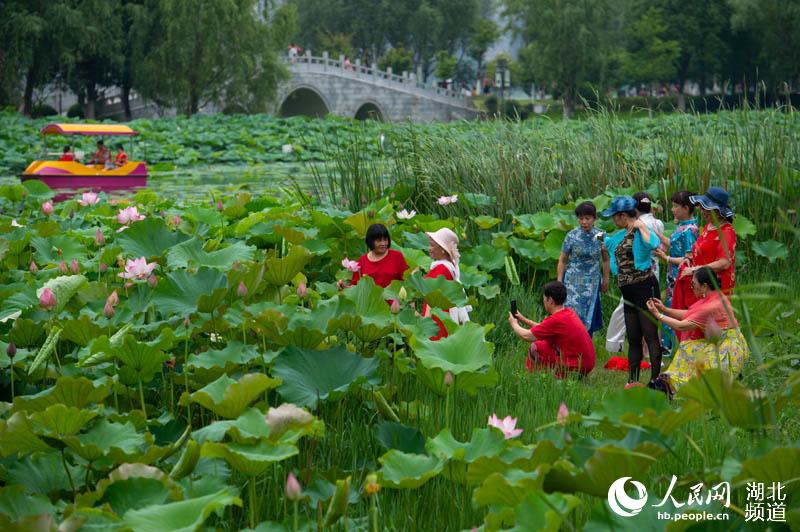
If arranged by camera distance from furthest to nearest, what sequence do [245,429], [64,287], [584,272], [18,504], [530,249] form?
[530,249] < [584,272] < [64,287] < [245,429] < [18,504]

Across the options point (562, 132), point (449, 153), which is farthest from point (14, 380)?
point (562, 132)

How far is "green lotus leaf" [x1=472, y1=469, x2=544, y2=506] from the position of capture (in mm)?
1917

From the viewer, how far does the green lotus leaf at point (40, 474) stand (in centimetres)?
245

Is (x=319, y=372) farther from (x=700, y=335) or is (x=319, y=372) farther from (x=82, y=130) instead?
(x=82, y=130)

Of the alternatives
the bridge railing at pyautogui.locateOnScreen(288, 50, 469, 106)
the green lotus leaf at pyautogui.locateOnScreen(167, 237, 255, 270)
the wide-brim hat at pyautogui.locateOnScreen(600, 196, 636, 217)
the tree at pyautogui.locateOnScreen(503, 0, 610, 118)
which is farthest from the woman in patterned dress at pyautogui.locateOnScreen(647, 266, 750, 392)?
the bridge railing at pyautogui.locateOnScreen(288, 50, 469, 106)

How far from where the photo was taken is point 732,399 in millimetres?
1979

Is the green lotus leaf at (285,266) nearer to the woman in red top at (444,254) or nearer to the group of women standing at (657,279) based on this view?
the woman in red top at (444,254)

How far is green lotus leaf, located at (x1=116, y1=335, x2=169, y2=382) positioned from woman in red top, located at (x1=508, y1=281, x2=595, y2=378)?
209 centimetres

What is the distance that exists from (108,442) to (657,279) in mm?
3250

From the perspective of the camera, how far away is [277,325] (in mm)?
3082

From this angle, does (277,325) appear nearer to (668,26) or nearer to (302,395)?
(302,395)

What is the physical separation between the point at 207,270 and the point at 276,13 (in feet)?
90.2

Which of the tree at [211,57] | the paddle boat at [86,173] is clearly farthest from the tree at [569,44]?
the paddle boat at [86,173]

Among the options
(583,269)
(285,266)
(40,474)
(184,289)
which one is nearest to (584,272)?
(583,269)
